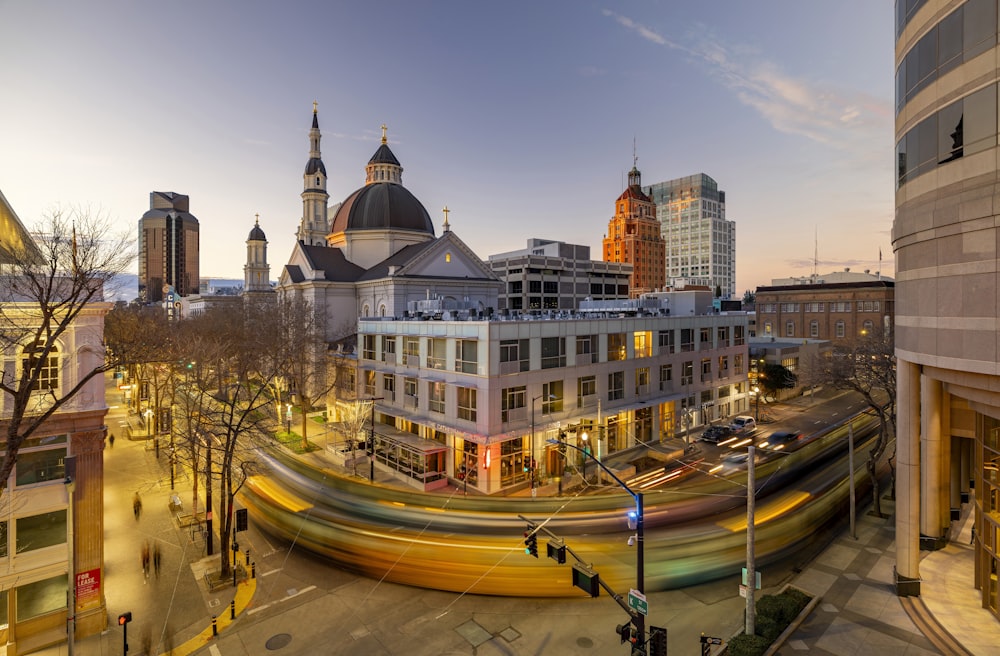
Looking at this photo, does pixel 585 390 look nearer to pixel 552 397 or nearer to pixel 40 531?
pixel 552 397

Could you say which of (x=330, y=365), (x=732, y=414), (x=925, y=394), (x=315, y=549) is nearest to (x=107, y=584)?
(x=315, y=549)

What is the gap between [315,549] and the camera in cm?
2284

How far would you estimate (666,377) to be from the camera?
42969 millimetres

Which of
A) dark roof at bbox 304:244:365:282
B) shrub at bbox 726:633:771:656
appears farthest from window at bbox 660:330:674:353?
dark roof at bbox 304:244:365:282

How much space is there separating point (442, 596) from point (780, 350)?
56.2 m

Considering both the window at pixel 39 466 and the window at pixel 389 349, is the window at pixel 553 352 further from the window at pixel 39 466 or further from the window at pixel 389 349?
the window at pixel 39 466

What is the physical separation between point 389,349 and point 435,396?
7.86 metres

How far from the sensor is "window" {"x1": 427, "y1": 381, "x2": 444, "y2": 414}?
114 ft

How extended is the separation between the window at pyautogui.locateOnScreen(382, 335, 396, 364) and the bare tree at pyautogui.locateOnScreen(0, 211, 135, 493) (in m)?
22.1

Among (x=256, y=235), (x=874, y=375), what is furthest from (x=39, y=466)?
(x=256, y=235)

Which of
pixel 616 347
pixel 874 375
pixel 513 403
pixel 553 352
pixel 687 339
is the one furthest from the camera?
pixel 687 339

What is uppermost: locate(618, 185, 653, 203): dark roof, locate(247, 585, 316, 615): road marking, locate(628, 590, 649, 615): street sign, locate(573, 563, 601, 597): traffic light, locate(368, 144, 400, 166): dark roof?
locate(618, 185, 653, 203): dark roof

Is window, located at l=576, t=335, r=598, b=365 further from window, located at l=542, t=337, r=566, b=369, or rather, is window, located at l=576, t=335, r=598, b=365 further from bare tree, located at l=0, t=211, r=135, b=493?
bare tree, located at l=0, t=211, r=135, b=493

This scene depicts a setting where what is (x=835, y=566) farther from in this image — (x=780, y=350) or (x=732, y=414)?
(x=780, y=350)
